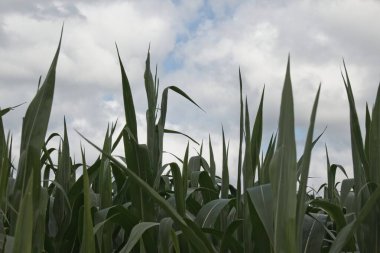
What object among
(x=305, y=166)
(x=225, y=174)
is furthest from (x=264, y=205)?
(x=225, y=174)

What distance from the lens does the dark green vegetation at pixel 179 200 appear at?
29.4 inches

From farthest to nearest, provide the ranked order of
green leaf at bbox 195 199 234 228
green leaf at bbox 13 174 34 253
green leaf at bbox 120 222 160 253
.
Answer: green leaf at bbox 195 199 234 228 → green leaf at bbox 120 222 160 253 → green leaf at bbox 13 174 34 253

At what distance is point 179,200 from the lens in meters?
1.02

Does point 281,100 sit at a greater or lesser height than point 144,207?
greater

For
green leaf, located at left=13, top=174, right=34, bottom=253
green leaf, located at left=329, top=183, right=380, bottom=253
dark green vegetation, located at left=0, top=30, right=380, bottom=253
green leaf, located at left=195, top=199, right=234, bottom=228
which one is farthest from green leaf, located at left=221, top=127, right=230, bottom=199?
green leaf, located at left=13, top=174, right=34, bottom=253

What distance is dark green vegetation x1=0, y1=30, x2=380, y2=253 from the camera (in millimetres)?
746

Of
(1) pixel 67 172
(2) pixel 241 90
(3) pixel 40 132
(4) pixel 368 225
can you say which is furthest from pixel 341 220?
(1) pixel 67 172

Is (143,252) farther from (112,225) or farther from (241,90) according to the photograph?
(241,90)

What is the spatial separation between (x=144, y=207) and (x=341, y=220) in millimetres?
373

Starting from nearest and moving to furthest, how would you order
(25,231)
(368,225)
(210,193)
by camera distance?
(25,231) < (368,225) < (210,193)

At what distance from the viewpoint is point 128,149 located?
1106 mm

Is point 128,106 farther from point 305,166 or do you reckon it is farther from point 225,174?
point 305,166

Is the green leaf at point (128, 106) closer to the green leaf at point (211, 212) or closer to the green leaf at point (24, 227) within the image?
the green leaf at point (211, 212)

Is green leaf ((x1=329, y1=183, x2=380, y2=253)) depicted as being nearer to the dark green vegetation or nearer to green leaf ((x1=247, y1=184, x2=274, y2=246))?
the dark green vegetation
